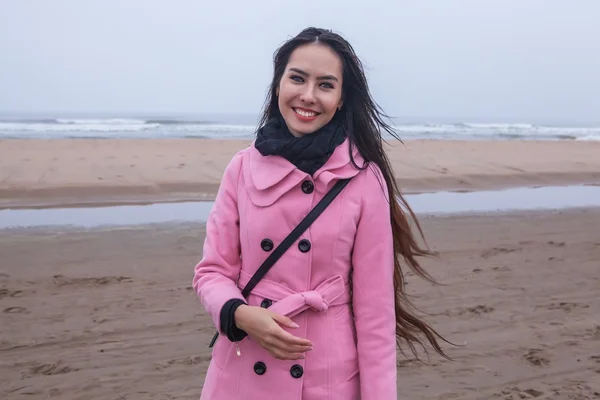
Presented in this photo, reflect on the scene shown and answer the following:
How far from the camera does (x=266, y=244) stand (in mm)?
1849

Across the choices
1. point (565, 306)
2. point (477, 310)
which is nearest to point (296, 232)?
point (477, 310)

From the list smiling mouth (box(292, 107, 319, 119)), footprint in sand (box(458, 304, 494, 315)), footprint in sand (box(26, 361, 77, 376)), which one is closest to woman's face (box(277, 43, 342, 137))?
smiling mouth (box(292, 107, 319, 119))

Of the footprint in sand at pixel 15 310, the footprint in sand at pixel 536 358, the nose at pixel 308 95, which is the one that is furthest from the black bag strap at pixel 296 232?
the footprint in sand at pixel 15 310

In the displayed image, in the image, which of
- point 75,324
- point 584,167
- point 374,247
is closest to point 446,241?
point 75,324

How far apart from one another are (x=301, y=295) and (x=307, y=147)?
0.41 metres

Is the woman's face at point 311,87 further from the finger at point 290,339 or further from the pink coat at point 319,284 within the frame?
the finger at point 290,339

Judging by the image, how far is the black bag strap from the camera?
1825 millimetres

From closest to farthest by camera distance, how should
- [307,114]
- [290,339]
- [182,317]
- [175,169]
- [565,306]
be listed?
[290,339], [307,114], [182,317], [565,306], [175,169]

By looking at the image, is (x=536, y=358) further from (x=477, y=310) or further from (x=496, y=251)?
(x=496, y=251)

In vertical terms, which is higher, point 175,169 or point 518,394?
point 518,394

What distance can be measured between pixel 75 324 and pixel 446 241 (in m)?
4.57

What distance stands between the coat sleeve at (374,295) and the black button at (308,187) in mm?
146

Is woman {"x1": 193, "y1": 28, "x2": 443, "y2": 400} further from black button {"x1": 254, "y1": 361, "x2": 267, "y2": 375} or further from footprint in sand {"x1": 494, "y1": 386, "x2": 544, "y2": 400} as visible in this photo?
footprint in sand {"x1": 494, "y1": 386, "x2": 544, "y2": 400}

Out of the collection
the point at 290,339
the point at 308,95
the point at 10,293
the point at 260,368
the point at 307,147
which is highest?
the point at 308,95
